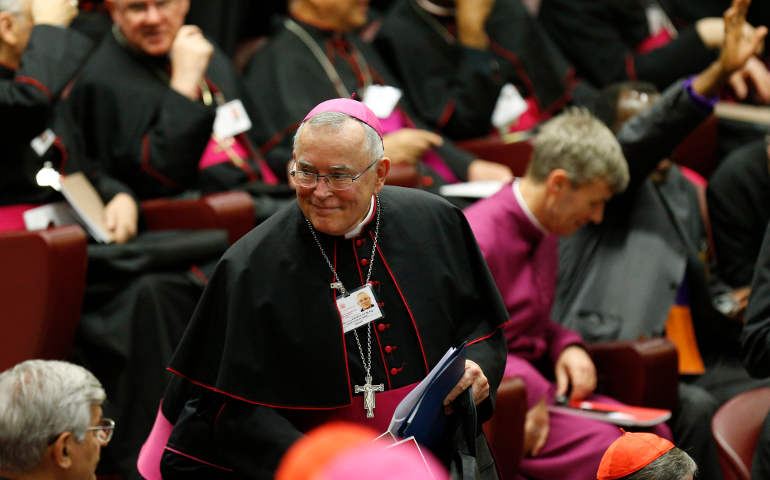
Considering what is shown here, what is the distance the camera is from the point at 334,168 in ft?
7.49

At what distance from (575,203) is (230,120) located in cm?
169

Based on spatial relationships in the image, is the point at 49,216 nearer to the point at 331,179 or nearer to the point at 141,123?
the point at 141,123

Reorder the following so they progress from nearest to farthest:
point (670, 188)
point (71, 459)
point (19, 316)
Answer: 1. point (71, 459)
2. point (19, 316)
3. point (670, 188)

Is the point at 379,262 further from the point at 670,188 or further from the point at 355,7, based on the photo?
the point at 355,7

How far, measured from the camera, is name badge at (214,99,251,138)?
432cm

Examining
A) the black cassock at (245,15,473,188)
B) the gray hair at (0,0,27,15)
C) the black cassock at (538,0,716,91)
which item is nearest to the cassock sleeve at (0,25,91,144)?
the gray hair at (0,0,27,15)

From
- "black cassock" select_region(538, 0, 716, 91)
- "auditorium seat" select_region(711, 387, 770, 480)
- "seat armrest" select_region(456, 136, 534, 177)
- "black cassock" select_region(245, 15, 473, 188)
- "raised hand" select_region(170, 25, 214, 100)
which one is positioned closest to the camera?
"auditorium seat" select_region(711, 387, 770, 480)

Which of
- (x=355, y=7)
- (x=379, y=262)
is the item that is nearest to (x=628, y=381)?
(x=379, y=262)

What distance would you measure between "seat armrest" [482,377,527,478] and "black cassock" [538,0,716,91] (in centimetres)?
295

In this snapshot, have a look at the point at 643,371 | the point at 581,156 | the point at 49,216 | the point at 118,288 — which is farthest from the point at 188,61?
the point at 643,371

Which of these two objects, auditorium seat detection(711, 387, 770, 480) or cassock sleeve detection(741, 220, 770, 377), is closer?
auditorium seat detection(711, 387, 770, 480)

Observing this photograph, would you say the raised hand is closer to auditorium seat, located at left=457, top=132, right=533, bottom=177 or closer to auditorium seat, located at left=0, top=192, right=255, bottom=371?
auditorium seat, located at left=0, top=192, right=255, bottom=371

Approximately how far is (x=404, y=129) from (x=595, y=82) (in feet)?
4.85

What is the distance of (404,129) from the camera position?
15.2 feet
